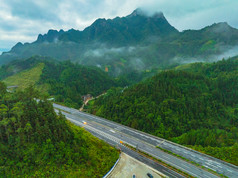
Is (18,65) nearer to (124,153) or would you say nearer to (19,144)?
(19,144)

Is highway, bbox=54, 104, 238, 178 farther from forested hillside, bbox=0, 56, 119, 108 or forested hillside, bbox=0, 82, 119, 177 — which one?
forested hillside, bbox=0, 56, 119, 108

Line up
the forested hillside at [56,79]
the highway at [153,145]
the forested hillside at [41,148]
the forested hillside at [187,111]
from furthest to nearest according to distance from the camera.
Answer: the forested hillside at [56,79]
the forested hillside at [187,111]
the highway at [153,145]
the forested hillside at [41,148]

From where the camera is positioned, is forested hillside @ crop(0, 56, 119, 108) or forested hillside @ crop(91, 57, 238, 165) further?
forested hillside @ crop(0, 56, 119, 108)

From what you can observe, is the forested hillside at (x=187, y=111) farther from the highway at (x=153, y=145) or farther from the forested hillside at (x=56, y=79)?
the forested hillside at (x=56, y=79)

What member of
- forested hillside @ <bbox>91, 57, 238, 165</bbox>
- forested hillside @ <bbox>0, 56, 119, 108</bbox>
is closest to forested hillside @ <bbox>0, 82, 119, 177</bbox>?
forested hillside @ <bbox>91, 57, 238, 165</bbox>

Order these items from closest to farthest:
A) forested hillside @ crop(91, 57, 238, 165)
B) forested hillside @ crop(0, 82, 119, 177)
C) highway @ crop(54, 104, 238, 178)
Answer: forested hillside @ crop(0, 82, 119, 177) < highway @ crop(54, 104, 238, 178) < forested hillside @ crop(91, 57, 238, 165)

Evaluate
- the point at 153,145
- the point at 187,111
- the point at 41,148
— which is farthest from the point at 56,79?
the point at 187,111

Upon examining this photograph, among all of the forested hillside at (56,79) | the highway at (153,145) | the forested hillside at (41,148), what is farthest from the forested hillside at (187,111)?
the forested hillside at (56,79)
